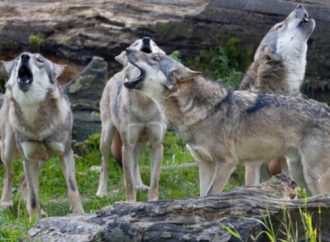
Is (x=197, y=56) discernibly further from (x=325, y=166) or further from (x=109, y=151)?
(x=325, y=166)

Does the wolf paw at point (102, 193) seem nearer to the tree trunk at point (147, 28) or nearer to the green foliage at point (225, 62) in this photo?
the tree trunk at point (147, 28)

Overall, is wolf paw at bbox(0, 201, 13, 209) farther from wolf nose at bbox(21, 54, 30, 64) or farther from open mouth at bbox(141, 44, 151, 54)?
open mouth at bbox(141, 44, 151, 54)

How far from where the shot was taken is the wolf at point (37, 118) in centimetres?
980

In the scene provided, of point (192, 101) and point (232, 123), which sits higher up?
point (192, 101)

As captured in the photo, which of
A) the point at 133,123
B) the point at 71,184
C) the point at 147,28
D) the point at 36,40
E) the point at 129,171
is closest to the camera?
the point at 71,184

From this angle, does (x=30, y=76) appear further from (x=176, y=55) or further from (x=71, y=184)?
(x=176, y=55)

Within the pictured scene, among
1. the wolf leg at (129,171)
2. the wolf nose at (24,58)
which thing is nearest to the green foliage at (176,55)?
the wolf leg at (129,171)

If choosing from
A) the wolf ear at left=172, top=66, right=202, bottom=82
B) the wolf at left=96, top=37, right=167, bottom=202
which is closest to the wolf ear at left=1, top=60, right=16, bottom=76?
Result: the wolf at left=96, top=37, right=167, bottom=202

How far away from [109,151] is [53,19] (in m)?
2.80

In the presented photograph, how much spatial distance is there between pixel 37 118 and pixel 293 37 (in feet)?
9.72

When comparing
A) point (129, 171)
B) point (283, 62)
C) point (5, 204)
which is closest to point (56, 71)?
point (129, 171)

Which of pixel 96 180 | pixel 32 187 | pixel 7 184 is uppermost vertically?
pixel 32 187

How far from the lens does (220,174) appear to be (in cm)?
883

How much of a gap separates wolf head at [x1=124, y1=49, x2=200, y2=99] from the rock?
4.23 meters
